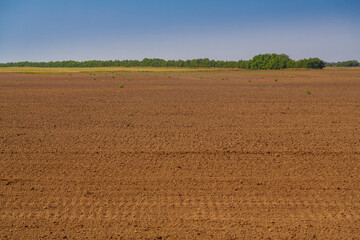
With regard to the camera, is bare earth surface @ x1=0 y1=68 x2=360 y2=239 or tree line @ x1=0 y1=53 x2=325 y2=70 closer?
bare earth surface @ x1=0 y1=68 x2=360 y2=239

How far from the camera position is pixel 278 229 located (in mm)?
5477

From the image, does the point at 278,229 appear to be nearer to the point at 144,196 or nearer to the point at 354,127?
the point at 144,196

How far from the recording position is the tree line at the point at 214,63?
380 ft

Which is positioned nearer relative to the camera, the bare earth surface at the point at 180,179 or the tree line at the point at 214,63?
the bare earth surface at the point at 180,179

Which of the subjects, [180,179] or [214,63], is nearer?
[180,179]

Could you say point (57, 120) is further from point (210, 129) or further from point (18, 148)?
point (210, 129)

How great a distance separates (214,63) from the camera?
14650 cm

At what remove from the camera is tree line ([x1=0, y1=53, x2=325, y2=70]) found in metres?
116

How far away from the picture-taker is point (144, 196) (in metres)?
6.70

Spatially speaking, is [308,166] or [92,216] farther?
[308,166]

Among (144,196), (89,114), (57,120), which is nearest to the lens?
(144,196)

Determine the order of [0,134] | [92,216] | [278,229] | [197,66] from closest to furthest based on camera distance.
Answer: [278,229] < [92,216] < [0,134] < [197,66]

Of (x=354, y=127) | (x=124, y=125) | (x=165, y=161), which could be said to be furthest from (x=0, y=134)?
(x=354, y=127)

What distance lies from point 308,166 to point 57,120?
1033 centimetres
